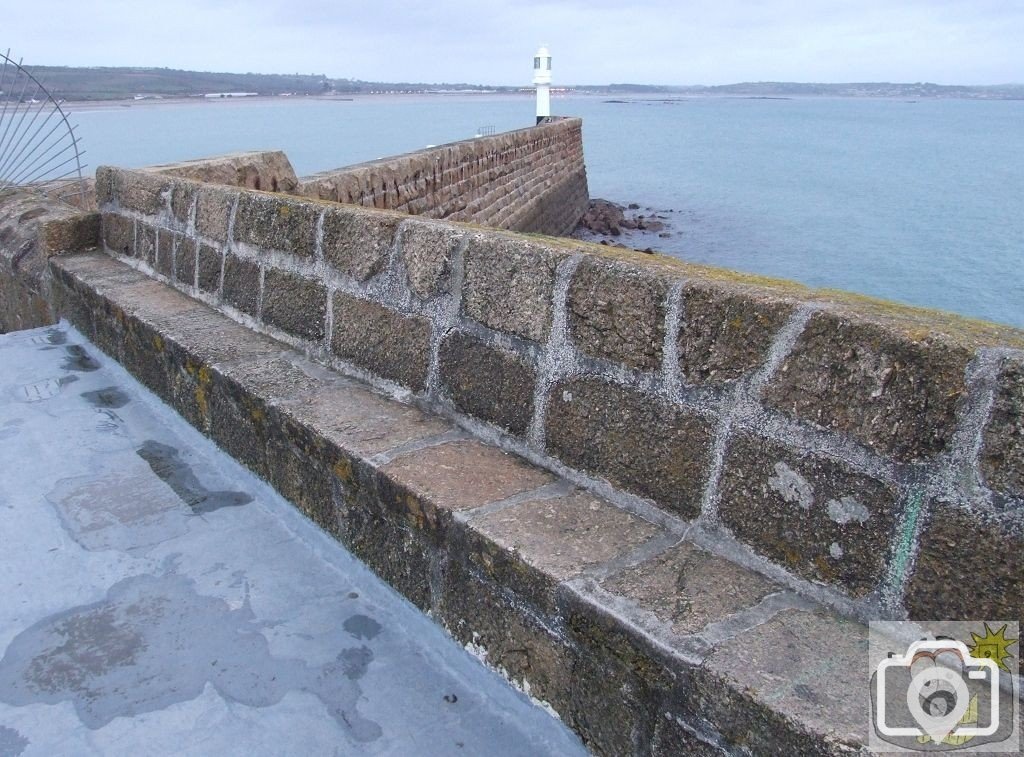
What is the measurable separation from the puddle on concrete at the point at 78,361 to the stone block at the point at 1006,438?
321 cm

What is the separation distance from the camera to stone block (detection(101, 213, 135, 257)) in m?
3.65

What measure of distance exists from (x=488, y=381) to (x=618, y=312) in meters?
0.44

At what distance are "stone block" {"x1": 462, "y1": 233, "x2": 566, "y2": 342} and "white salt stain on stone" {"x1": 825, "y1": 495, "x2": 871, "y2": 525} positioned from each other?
0.68 metres

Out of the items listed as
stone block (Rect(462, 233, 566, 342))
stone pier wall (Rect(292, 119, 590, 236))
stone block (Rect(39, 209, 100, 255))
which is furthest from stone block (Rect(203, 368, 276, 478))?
stone pier wall (Rect(292, 119, 590, 236))

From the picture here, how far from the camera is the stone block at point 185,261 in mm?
3104

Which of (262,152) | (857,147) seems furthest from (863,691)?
(857,147)

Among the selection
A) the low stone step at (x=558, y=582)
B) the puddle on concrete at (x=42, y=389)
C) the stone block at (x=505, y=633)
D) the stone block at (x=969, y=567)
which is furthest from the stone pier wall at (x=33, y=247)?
the stone block at (x=969, y=567)

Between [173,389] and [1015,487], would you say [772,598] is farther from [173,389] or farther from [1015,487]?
[173,389]

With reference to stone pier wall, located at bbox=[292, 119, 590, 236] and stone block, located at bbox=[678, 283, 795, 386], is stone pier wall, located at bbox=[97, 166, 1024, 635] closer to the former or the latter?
stone block, located at bbox=[678, 283, 795, 386]

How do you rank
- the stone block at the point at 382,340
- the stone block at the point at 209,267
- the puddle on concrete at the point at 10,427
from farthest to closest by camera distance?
the stone block at the point at 209,267, the puddle on concrete at the point at 10,427, the stone block at the point at 382,340

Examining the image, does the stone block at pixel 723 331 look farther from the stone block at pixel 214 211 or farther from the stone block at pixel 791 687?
the stone block at pixel 214 211

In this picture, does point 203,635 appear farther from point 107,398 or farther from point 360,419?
point 107,398

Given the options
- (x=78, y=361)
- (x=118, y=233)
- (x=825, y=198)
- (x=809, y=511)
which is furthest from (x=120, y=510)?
(x=825, y=198)

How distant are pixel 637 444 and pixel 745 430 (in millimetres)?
241
